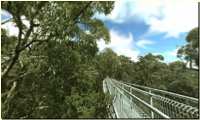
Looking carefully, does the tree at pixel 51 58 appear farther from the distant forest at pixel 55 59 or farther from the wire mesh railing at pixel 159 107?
the wire mesh railing at pixel 159 107

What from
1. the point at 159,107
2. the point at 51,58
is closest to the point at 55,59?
the point at 51,58

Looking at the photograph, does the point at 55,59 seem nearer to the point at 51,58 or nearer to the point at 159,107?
the point at 51,58

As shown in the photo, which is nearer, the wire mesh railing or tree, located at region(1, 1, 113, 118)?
the wire mesh railing

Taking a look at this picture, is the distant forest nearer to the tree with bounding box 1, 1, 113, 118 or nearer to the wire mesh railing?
the tree with bounding box 1, 1, 113, 118

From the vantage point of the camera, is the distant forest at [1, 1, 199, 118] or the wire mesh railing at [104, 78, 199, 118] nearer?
the wire mesh railing at [104, 78, 199, 118]

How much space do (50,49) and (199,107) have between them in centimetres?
375

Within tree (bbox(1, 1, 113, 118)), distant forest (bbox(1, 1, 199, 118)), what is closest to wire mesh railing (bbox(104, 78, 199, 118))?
distant forest (bbox(1, 1, 199, 118))

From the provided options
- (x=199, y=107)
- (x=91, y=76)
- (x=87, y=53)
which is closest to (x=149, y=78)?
(x=91, y=76)

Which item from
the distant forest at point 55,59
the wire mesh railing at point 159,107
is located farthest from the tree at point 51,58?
the wire mesh railing at point 159,107

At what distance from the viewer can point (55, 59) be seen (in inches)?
206

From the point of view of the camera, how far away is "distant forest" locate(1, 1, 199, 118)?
4.81m

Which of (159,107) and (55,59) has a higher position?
(55,59)

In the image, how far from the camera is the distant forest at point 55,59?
4.81 metres

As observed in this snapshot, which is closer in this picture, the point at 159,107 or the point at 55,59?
the point at 159,107
